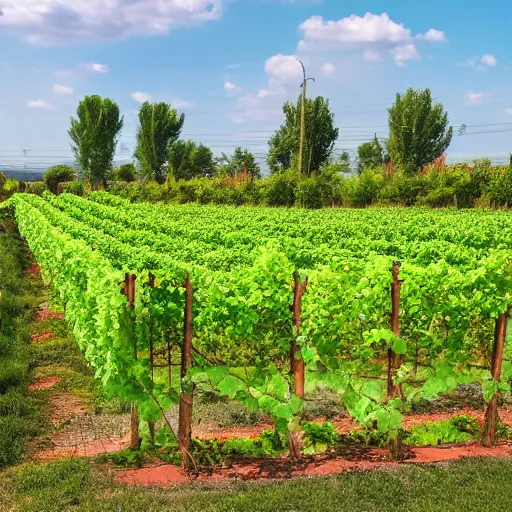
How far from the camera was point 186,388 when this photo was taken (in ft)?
20.1

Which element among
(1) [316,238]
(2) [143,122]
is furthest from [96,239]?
(2) [143,122]

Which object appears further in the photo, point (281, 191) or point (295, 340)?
point (281, 191)

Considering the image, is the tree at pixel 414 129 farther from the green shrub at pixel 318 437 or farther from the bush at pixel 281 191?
the green shrub at pixel 318 437

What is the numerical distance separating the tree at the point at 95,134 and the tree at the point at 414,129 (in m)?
36.5

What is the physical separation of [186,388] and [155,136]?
267ft

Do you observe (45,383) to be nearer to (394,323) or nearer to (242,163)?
(394,323)

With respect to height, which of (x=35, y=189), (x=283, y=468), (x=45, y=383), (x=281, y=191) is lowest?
(x=45, y=383)

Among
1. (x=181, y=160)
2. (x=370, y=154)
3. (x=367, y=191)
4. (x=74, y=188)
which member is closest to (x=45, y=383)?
(x=367, y=191)

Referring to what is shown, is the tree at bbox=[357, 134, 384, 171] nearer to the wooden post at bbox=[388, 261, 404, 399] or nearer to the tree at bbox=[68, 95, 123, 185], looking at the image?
the tree at bbox=[68, 95, 123, 185]

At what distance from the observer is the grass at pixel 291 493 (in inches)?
201

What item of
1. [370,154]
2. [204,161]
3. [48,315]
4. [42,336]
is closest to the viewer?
[42,336]

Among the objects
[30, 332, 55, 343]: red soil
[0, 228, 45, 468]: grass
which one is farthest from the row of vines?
[30, 332, 55, 343]: red soil

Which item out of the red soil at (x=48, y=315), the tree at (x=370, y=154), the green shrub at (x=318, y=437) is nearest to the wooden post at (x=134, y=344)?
the green shrub at (x=318, y=437)

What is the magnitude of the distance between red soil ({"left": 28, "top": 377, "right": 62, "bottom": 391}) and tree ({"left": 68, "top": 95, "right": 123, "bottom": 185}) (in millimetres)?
69228
